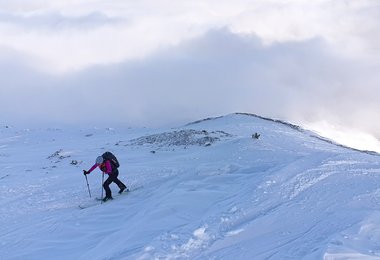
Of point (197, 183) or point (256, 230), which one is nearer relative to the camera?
point (256, 230)

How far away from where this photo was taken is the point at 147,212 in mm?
13914

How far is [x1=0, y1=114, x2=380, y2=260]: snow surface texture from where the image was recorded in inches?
Answer: 425

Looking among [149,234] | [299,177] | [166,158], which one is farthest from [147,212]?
[166,158]

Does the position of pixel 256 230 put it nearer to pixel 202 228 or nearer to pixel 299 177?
pixel 202 228

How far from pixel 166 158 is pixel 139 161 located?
1371 millimetres

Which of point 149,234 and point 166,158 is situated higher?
point 166,158

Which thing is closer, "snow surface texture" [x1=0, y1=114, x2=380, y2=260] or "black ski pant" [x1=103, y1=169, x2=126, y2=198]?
"snow surface texture" [x1=0, y1=114, x2=380, y2=260]

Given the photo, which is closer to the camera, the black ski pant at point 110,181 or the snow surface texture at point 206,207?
the snow surface texture at point 206,207

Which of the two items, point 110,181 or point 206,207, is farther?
point 110,181

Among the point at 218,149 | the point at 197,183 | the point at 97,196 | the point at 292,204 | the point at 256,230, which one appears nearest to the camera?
the point at 256,230

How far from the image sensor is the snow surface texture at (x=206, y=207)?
35.4 ft

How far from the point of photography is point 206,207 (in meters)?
13.6

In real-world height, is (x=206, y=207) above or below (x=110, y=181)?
below

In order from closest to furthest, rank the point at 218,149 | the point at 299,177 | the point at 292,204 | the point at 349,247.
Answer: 1. the point at 349,247
2. the point at 292,204
3. the point at 299,177
4. the point at 218,149
